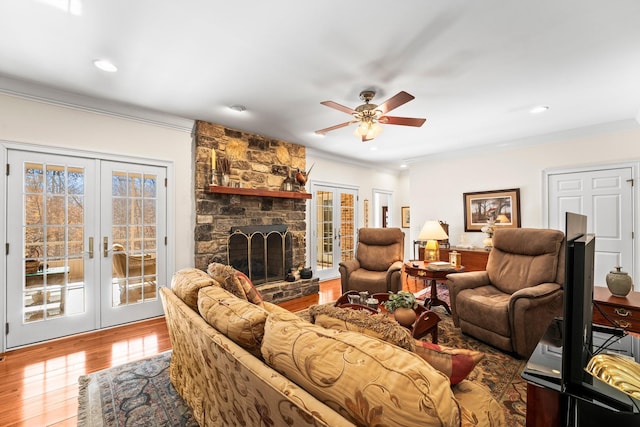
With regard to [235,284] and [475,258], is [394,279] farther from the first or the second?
[235,284]

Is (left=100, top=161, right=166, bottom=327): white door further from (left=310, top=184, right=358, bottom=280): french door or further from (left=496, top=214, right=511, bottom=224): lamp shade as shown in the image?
(left=496, top=214, right=511, bottom=224): lamp shade

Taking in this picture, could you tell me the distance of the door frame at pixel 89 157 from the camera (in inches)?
108

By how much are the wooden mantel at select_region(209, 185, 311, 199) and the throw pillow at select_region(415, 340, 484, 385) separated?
3316mm

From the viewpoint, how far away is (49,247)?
298cm

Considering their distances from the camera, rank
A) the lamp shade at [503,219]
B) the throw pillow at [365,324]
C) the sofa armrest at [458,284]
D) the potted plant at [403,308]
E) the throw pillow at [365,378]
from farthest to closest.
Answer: the lamp shade at [503,219]
the sofa armrest at [458,284]
the potted plant at [403,308]
the throw pillow at [365,324]
the throw pillow at [365,378]

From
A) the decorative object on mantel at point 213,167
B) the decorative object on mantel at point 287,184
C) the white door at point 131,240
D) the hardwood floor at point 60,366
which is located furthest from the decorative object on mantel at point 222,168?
the hardwood floor at point 60,366

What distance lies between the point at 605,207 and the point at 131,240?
20.4 ft

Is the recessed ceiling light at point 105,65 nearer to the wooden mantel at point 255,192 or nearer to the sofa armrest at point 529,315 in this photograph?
the wooden mantel at point 255,192

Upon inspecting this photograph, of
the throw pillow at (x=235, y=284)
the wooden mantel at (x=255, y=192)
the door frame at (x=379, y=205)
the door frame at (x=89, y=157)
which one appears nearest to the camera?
the throw pillow at (x=235, y=284)

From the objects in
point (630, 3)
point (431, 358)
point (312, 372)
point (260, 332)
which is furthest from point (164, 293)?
point (630, 3)

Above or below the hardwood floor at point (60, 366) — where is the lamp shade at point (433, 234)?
above

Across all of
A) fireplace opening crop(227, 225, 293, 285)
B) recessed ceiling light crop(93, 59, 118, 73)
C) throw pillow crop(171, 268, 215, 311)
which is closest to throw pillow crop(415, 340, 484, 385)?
throw pillow crop(171, 268, 215, 311)

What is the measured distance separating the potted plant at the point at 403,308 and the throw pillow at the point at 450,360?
1.16m

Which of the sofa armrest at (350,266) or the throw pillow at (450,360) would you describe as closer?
→ the throw pillow at (450,360)
